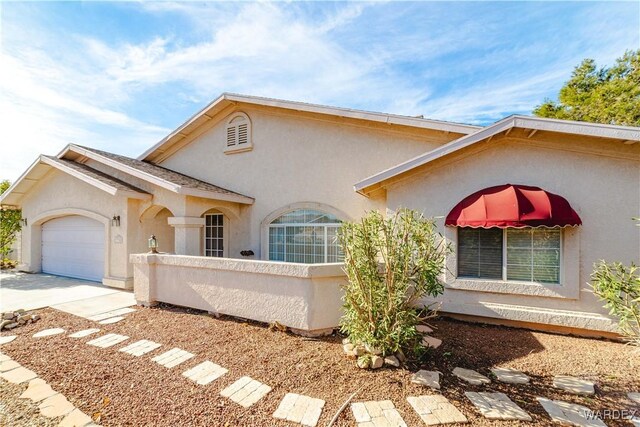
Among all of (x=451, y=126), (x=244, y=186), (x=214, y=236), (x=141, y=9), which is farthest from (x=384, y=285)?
(x=141, y=9)

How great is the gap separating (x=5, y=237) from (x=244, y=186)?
1788 cm

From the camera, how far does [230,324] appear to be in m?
8.61

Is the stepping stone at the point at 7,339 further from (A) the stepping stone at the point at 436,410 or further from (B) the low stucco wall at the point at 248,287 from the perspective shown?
(A) the stepping stone at the point at 436,410

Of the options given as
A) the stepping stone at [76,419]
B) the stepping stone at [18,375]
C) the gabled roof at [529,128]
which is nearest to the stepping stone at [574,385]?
the gabled roof at [529,128]

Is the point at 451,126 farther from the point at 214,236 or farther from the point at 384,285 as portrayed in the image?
the point at 214,236

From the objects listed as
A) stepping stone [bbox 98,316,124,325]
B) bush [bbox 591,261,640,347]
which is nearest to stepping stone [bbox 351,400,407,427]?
bush [bbox 591,261,640,347]

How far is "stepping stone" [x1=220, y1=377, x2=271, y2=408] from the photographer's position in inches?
195

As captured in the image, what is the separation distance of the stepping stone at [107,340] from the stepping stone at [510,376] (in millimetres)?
9353

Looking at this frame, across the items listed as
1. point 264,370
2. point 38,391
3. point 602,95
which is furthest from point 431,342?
point 602,95

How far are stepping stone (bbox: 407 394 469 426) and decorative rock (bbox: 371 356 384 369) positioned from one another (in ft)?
3.48

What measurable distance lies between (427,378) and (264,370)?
3401 mm

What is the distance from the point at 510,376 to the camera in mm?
5867

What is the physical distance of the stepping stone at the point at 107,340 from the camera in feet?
23.9

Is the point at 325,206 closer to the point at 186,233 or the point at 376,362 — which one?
the point at 186,233
